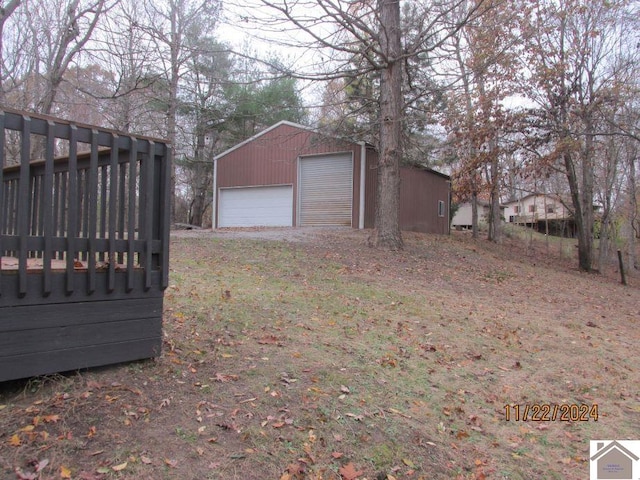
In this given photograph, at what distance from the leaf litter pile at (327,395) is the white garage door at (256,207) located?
1292 cm

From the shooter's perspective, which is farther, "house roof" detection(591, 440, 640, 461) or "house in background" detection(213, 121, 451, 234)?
"house in background" detection(213, 121, 451, 234)

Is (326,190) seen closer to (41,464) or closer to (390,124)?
(390,124)

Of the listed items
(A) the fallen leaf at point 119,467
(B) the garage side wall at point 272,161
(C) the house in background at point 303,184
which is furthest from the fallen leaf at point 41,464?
(B) the garage side wall at point 272,161

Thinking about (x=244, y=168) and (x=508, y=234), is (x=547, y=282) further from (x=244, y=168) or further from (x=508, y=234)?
(x=508, y=234)

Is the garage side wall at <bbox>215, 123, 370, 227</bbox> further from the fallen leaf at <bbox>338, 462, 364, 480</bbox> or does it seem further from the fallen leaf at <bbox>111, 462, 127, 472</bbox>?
the fallen leaf at <bbox>111, 462, 127, 472</bbox>

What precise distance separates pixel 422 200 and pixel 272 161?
762 cm

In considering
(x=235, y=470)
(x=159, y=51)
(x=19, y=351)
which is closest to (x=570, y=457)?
(x=235, y=470)

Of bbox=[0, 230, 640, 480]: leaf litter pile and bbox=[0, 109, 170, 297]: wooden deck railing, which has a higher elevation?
bbox=[0, 109, 170, 297]: wooden deck railing

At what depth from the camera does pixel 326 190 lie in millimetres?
19297

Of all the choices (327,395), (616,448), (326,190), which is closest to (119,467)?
(327,395)

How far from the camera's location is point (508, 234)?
31938 mm

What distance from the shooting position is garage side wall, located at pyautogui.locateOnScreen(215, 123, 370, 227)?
18.6 meters
